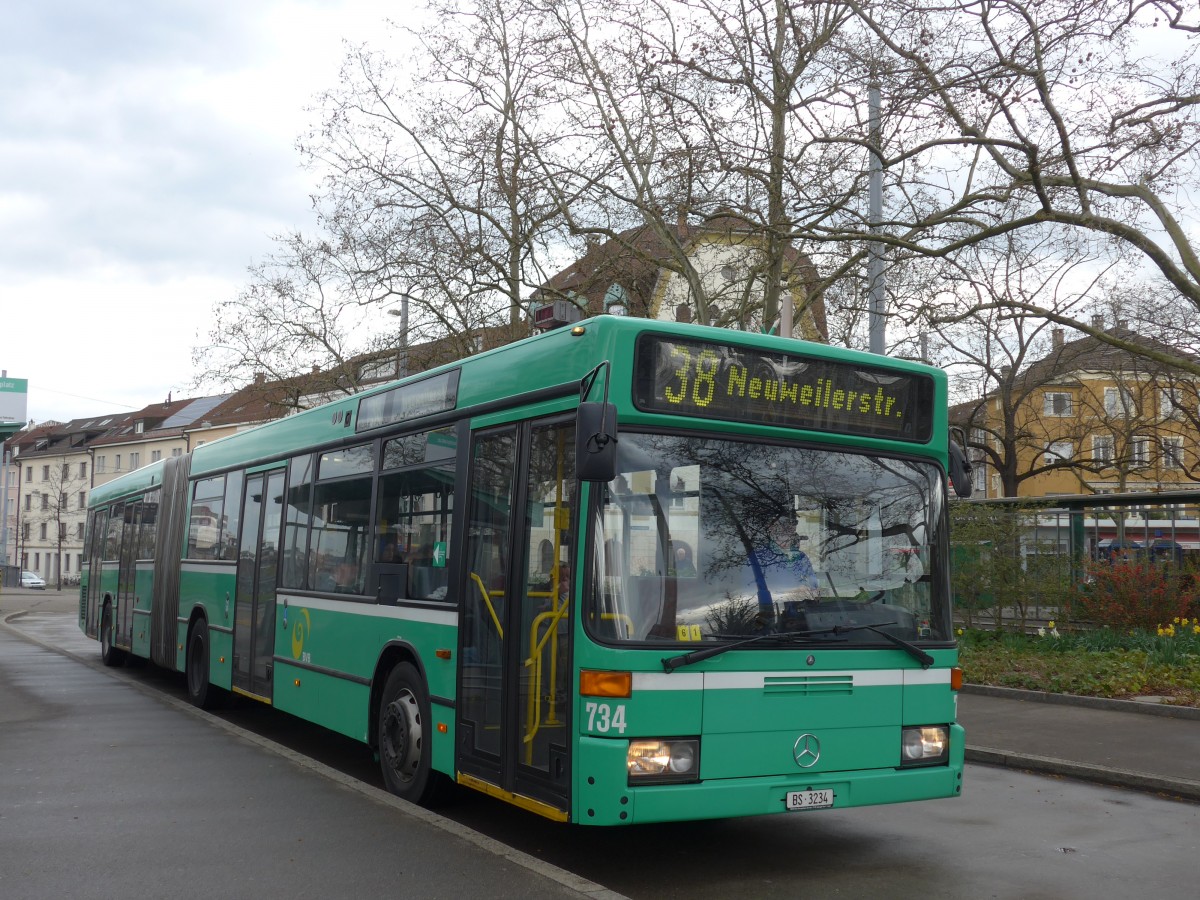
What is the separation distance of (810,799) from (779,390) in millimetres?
2182

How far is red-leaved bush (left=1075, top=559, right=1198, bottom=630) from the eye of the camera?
17.5 meters

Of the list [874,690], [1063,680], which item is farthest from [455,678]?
[1063,680]

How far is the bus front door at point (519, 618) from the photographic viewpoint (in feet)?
21.4

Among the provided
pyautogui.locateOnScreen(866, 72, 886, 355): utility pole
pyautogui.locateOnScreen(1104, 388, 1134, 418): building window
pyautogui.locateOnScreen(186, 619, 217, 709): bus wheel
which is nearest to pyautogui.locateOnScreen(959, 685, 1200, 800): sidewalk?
pyautogui.locateOnScreen(866, 72, 886, 355): utility pole

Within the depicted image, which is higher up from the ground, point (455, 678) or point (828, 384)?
point (828, 384)

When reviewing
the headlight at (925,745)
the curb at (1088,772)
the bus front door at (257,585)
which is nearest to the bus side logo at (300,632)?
the bus front door at (257,585)

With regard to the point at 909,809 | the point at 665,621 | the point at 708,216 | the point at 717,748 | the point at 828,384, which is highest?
the point at 708,216

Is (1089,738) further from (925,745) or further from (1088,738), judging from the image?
(925,745)

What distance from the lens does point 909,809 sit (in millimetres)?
8938

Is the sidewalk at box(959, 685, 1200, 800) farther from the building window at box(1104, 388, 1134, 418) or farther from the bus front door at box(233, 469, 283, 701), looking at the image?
the building window at box(1104, 388, 1134, 418)

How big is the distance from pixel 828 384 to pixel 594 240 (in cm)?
1636

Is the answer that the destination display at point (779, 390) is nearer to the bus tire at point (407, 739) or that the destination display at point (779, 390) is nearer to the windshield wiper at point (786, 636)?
the windshield wiper at point (786, 636)

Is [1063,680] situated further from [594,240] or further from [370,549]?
[594,240]

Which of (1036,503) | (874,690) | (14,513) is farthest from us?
(14,513)
